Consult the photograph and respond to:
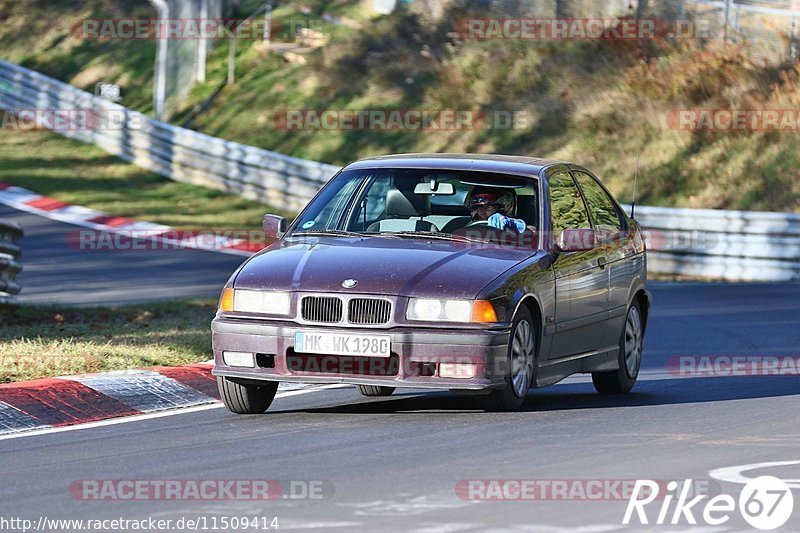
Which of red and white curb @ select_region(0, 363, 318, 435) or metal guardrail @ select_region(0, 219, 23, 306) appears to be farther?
metal guardrail @ select_region(0, 219, 23, 306)

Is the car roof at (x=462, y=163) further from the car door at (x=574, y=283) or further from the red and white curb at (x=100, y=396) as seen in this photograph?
the red and white curb at (x=100, y=396)

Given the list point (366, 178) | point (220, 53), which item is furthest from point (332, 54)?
point (366, 178)

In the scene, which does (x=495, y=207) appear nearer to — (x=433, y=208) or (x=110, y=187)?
(x=433, y=208)

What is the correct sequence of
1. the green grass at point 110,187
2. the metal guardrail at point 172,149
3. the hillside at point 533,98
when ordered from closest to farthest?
the hillside at point 533,98
the green grass at point 110,187
the metal guardrail at point 172,149

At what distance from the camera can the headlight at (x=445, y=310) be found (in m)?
8.99

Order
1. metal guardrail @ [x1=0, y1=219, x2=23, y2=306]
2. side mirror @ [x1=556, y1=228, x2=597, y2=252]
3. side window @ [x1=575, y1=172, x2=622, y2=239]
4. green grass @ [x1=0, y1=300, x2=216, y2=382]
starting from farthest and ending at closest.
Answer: metal guardrail @ [x1=0, y1=219, x2=23, y2=306]
side window @ [x1=575, y1=172, x2=622, y2=239]
green grass @ [x1=0, y1=300, x2=216, y2=382]
side mirror @ [x1=556, y1=228, x2=597, y2=252]

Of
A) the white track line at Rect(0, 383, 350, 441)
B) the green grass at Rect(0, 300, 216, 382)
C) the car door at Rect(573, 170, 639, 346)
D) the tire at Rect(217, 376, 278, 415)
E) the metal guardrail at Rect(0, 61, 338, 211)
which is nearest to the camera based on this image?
the white track line at Rect(0, 383, 350, 441)

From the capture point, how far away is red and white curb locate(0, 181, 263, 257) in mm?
22953

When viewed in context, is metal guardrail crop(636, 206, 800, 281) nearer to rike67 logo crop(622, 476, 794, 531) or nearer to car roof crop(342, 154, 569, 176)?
car roof crop(342, 154, 569, 176)

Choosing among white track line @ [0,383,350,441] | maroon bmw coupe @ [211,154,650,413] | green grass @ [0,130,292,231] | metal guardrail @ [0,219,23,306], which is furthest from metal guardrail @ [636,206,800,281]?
white track line @ [0,383,350,441]

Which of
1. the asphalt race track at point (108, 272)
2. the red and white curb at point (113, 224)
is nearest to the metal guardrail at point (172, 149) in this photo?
the red and white curb at point (113, 224)

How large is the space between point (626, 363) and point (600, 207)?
1066mm

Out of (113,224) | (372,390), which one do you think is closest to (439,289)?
(372,390)

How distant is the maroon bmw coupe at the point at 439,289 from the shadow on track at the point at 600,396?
0.70 feet
